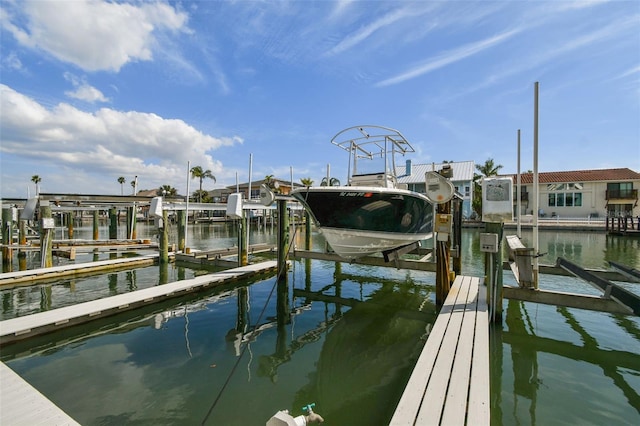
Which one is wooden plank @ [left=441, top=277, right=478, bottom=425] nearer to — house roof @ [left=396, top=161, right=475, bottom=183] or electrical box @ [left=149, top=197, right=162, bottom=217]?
electrical box @ [left=149, top=197, right=162, bottom=217]

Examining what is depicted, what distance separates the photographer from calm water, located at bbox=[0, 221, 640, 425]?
3855mm

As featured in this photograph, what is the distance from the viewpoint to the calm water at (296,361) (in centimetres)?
386

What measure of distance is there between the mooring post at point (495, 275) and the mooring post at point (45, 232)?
13732 mm

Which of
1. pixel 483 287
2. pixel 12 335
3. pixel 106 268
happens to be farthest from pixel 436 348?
pixel 106 268

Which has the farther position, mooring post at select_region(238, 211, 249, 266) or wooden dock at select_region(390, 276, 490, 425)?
mooring post at select_region(238, 211, 249, 266)

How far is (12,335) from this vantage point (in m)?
5.30

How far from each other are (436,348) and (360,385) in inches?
49.4

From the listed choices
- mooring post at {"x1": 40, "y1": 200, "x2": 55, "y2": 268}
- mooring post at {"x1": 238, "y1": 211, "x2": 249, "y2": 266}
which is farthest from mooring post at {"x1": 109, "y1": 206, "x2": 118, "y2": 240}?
mooring post at {"x1": 238, "y1": 211, "x2": 249, "y2": 266}

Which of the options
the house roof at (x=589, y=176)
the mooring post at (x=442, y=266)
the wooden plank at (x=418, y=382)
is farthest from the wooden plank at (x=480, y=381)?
the house roof at (x=589, y=176)

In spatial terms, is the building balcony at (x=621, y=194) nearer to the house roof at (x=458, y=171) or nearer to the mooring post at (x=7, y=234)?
the house roof at (x=458, y=171)

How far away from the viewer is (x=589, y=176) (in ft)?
117

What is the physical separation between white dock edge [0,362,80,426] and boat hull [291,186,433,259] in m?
5.35

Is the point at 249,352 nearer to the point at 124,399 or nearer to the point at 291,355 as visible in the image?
the point at 291,355

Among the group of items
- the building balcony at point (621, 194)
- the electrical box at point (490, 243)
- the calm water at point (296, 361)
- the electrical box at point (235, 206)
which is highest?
the building balcony at point (621, 194)
